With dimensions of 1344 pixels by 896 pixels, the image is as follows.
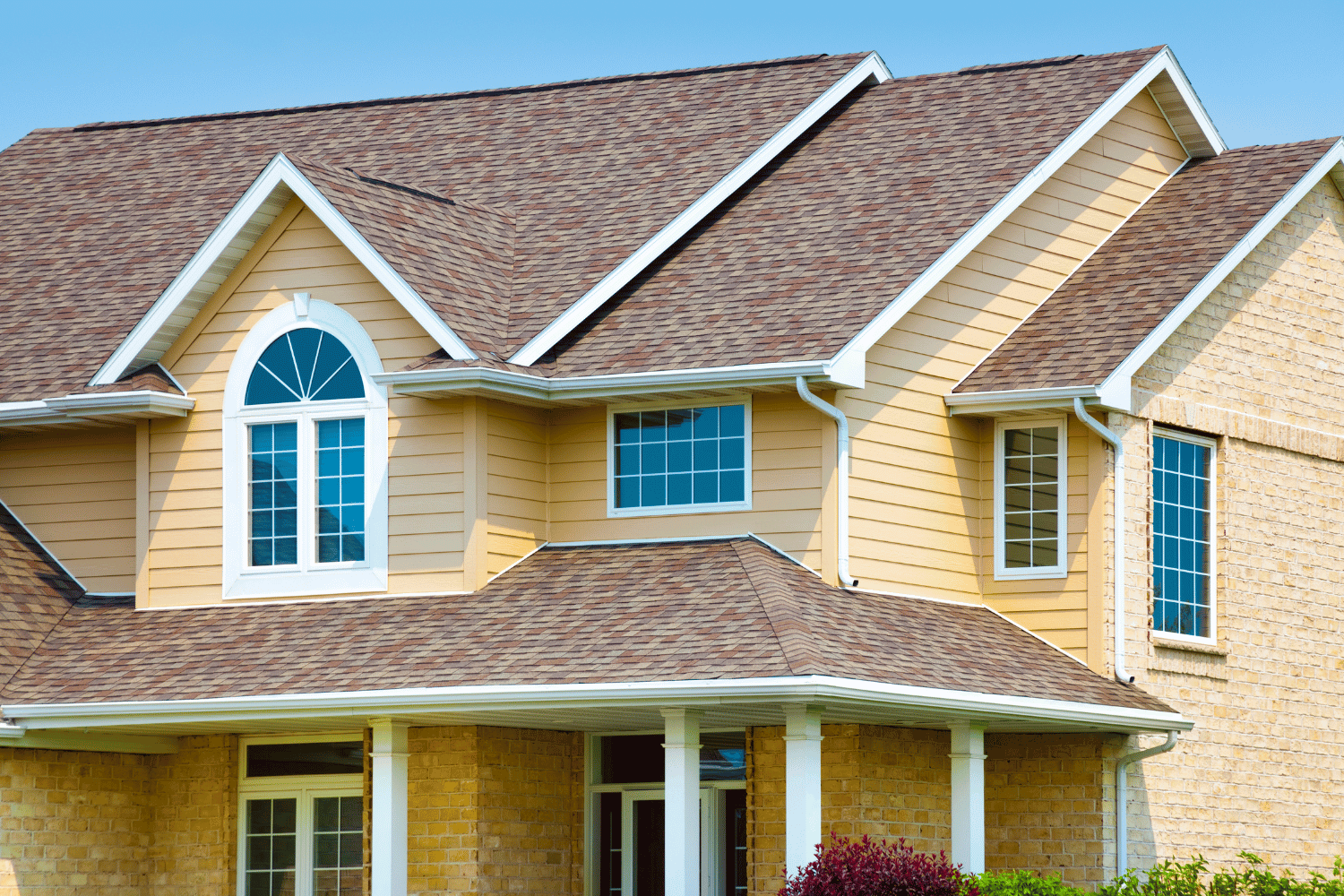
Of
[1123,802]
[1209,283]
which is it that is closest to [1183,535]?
[1209,283]

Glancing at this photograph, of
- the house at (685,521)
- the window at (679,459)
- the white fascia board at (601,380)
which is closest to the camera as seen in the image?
the house at (685,521)

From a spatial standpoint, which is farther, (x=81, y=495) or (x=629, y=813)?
(x=81, y=495)

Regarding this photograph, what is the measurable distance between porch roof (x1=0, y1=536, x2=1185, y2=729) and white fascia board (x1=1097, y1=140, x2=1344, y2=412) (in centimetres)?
248

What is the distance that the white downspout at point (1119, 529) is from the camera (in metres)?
19.7

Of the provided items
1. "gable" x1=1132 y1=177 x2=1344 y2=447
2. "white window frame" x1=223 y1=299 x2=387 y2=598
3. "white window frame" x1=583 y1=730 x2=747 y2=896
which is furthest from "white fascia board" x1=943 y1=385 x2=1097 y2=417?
"white window frame" x1=223 y1=299 x2=387 y2=598

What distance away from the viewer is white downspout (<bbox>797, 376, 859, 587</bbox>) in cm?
1881

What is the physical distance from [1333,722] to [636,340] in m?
8.70

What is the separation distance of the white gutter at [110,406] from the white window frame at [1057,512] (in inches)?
309

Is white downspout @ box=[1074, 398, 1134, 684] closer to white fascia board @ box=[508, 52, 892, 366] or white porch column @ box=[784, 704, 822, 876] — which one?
white porch column @ box=[784, 704, 822, 876]

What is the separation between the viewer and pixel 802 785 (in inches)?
667

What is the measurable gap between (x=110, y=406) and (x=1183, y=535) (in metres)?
10.6

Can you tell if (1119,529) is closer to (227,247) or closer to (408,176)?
(227,247)

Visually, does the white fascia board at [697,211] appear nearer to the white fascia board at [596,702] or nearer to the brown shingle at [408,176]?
the brown shingle at [408,176]

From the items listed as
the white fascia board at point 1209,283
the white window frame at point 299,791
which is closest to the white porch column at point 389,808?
the white window frame at point 299,791
